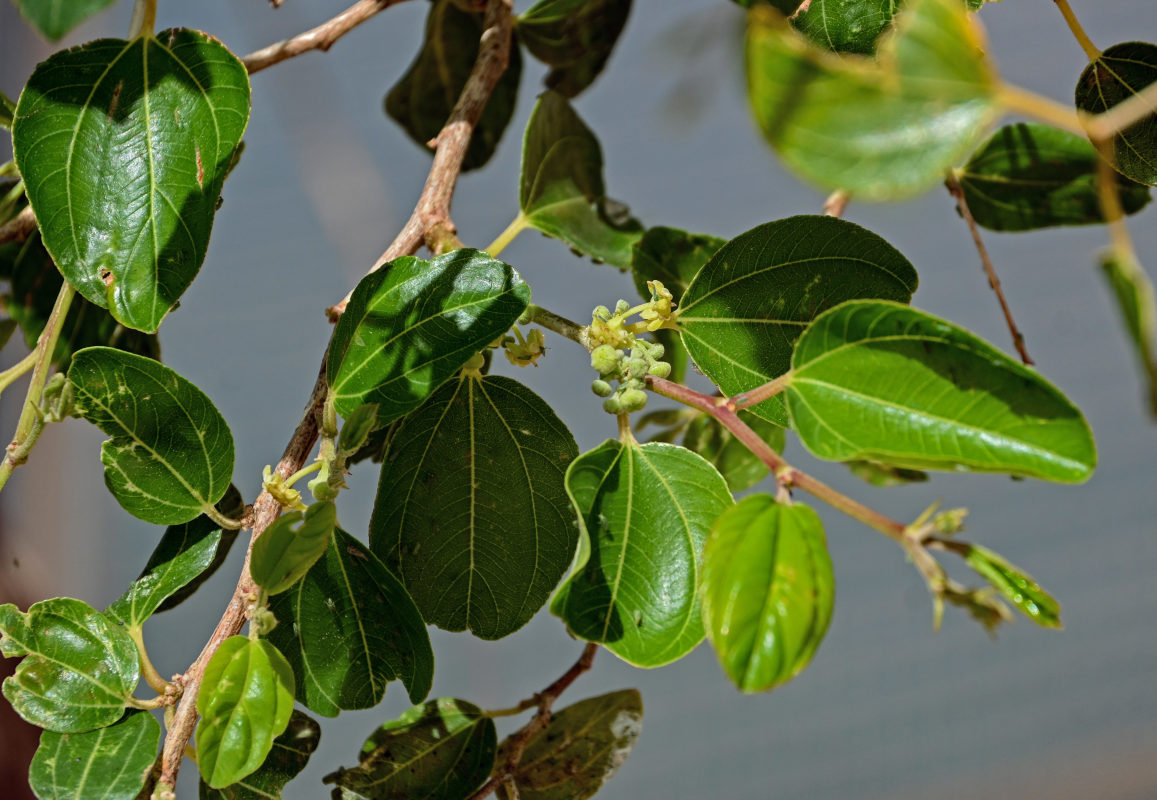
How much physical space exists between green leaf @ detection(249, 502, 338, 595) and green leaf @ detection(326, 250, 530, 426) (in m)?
0.07

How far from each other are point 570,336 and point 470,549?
0.17 meters

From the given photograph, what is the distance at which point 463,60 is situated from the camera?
905mm

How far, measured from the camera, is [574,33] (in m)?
0.83

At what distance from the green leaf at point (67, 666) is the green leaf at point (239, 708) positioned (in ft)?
0.30

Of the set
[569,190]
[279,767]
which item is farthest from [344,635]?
[569,190]

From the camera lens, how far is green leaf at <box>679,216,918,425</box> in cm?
51

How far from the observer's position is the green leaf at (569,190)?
723mm

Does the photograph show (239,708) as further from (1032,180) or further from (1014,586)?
(1032,180)

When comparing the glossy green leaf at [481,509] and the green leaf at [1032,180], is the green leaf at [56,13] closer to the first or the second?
the glossy green leaf at [481,509]

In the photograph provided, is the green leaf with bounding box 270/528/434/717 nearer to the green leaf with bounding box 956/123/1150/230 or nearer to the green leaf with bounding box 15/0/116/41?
the green leaf with bounding box 15/0/116/41

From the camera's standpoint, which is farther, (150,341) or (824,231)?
(150,341)

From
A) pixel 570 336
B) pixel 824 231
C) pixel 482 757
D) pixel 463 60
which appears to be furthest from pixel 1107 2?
pixel 482 757

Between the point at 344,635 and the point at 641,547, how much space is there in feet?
0.70

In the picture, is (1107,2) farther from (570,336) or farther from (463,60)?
(570,336)
